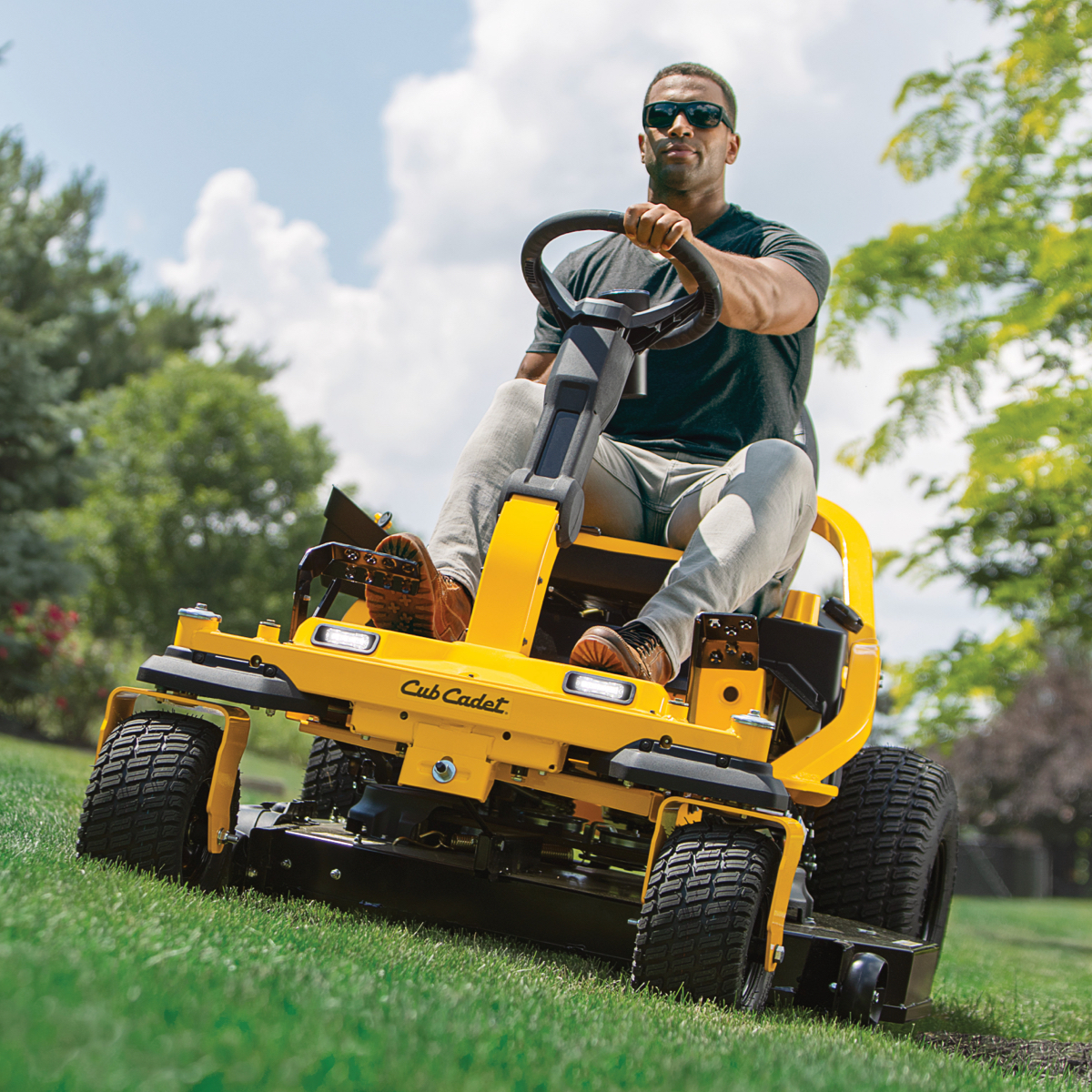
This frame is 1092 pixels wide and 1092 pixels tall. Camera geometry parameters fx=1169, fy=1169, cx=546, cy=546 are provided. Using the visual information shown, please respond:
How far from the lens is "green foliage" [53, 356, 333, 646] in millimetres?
24688

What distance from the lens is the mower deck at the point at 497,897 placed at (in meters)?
2.41

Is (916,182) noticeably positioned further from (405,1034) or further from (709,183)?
(405,1034)

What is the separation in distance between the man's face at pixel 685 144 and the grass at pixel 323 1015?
82.5 inches

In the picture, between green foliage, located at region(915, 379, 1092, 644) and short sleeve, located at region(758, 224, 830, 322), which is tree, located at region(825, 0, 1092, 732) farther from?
short sleeve, located at region(758, 224, 830, 322)

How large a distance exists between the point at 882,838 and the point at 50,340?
1184 cm

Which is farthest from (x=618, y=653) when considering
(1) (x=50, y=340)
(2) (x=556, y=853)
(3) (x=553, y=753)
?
(1) (x=50, y=340)

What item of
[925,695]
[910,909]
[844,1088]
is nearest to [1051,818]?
[925,695]

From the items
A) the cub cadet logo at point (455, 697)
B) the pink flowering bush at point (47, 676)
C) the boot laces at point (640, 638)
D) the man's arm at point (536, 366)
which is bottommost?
the pink flowering bush at point (47, 676)

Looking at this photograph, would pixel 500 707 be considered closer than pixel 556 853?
Yes

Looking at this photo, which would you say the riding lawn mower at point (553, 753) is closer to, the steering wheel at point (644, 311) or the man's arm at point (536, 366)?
the steering wheel at point (644, 311)

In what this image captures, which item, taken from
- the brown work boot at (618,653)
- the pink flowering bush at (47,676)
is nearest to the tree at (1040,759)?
the pink flowering bush at (47,676)

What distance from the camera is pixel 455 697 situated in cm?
216

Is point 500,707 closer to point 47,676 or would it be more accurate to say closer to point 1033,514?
point 1033,514

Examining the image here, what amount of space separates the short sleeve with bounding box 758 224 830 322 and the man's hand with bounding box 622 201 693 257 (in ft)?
1.47
